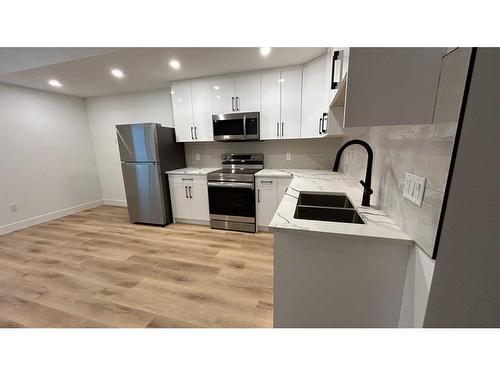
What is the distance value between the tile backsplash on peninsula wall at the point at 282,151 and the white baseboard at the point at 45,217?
2.73m

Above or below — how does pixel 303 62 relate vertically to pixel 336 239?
above

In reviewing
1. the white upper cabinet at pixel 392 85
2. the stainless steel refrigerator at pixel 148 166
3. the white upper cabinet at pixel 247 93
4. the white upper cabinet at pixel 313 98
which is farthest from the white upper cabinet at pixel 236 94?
the white upper cabinet at pixel 392 85

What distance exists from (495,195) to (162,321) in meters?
1.88

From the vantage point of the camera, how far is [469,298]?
61 centimetres

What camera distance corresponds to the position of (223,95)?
2.83 m

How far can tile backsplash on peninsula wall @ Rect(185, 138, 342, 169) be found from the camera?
115 inches

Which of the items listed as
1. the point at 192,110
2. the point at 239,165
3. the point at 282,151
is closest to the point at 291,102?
the point at 282,151

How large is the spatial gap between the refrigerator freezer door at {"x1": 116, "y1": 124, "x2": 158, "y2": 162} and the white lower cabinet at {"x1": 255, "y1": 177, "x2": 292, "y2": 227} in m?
1.68

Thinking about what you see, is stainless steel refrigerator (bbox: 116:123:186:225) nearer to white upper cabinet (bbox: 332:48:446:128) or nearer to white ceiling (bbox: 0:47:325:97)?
white ceiling (bbox: 0:47:325:97)

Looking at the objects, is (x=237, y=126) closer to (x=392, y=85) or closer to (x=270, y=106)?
(x=270, y=106)

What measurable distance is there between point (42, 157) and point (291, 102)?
174 inches

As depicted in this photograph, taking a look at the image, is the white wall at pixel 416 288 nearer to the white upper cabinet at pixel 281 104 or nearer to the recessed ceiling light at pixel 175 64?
the white upper cabinet at pixel 281 104

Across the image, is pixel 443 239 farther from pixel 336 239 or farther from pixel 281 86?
pixel 281 86
